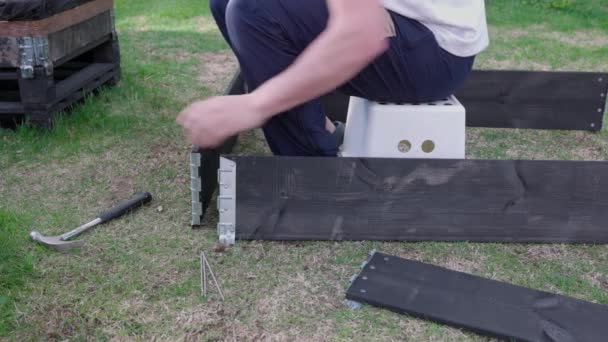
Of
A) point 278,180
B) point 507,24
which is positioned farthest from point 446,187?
point 507,24

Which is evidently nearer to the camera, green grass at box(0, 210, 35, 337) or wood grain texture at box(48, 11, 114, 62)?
green grass at box(0, 210, 35, 337)

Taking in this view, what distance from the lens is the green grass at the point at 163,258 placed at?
159 centimetres

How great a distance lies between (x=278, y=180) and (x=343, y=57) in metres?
0.91

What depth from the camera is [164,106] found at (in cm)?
323

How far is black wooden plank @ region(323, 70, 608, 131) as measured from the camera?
9.98 ft

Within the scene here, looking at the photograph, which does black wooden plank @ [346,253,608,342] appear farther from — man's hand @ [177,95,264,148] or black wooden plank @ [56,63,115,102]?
black wooden plank @ [56,63,115,102]

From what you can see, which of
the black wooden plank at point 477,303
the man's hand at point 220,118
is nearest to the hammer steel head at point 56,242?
the black wooden plank at point 477,303

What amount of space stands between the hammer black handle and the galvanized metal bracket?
9.3 inches

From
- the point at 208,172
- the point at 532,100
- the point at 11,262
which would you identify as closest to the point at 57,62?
the point at 208,172

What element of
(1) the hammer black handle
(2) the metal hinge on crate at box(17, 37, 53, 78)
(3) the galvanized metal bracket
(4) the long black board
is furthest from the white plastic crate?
(2) the metal hinge on crate at box(17, 37, 53, 78)

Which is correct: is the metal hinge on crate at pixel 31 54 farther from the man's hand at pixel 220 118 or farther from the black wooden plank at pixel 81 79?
the man's hand at pixel 220 118

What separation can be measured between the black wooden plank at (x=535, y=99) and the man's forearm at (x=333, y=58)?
6.95 feet

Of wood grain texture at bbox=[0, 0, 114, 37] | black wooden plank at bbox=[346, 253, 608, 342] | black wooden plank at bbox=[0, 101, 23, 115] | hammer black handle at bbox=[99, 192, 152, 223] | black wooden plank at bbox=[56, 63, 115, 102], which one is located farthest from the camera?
black wooden plank at bbox=[56, 63, 115, 102]

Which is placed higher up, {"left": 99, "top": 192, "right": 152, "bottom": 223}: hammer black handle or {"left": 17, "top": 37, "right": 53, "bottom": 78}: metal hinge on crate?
{"left": 17, "top": 37, "right": 53, "bottom": 78}: metal hinge on crate
